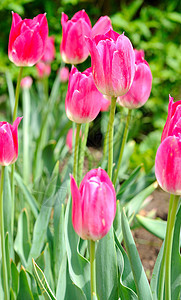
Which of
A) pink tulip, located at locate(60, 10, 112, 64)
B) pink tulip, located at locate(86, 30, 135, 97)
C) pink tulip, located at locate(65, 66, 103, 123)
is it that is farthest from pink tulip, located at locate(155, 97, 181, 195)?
pink tulip, located at locate(60, 10, 112, 64)

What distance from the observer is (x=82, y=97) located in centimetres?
97

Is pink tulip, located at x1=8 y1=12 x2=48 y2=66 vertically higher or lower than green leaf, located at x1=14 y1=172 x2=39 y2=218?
higher

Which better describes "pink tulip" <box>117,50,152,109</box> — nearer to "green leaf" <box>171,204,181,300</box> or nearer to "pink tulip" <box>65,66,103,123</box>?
"pink tulip" <box>65,66,103,123</box>

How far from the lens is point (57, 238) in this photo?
1.24 m

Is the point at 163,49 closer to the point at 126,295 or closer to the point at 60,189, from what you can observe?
the point at 60,189

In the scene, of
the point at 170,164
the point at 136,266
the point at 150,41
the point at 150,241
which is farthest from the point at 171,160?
the point at 150,41

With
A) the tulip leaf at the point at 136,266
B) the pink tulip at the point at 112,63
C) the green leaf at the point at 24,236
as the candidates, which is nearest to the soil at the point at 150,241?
the green leaf at the point at 24,236

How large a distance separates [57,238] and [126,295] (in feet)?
1.09

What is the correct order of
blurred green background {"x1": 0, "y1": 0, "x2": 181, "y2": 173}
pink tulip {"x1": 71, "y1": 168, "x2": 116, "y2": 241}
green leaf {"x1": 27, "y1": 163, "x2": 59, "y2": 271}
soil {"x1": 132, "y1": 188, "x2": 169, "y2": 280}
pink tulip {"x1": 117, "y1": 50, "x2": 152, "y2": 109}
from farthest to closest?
blurred green background {"x1": 0, "y1": 0, "x2": 181, "y2": 173}
soil {"x1": 132, "y1": 188, "x2": 169, "y2": 280}
green leaf {"x1": 27, "y1": 163, "x2": 59, "y2": 271}
pink tulip {"x1": 117, "y1": 50, "x2": 152, "y2": 109}
pink tulip {"x1": 71, "y1": 168, "x2": 116, "y2": 241}

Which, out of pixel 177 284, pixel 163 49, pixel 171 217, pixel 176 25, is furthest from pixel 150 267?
pixel 176 25

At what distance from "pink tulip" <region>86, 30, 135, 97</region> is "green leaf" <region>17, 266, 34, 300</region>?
1.76ft

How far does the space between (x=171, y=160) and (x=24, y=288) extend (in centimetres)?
61

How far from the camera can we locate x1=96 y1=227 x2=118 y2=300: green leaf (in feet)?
3.16

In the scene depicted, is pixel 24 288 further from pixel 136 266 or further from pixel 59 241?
pixel 136 266
